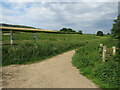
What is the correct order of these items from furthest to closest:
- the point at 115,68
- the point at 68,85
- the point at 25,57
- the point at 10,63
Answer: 1. the point at 25,57
2. the point at 10,63
3. the point at 115,68
4. the point at 68,85

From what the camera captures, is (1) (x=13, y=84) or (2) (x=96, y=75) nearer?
(1) (x=13, y=84)

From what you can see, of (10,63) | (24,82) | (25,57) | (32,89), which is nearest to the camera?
(32,89)

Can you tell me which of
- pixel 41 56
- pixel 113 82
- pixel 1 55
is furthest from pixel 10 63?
pixel 113 82

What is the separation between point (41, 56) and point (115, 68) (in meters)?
6.17

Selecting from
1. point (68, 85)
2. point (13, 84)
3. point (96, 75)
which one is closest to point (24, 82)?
point (13, 84)

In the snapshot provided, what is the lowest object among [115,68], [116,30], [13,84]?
[13,84]

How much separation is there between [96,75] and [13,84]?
3956 millimetres

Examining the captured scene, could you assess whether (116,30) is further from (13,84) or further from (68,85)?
(13,84)

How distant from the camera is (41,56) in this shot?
942cm

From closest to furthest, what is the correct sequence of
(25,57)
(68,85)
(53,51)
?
(68,85)
(25,57)
(53,51)

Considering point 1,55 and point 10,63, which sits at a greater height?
point 1,55

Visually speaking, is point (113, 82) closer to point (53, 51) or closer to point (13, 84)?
point (13, 84)

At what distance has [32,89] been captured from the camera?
4.07 metres

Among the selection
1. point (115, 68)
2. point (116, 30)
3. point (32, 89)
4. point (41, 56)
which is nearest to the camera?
point (32, 89)
